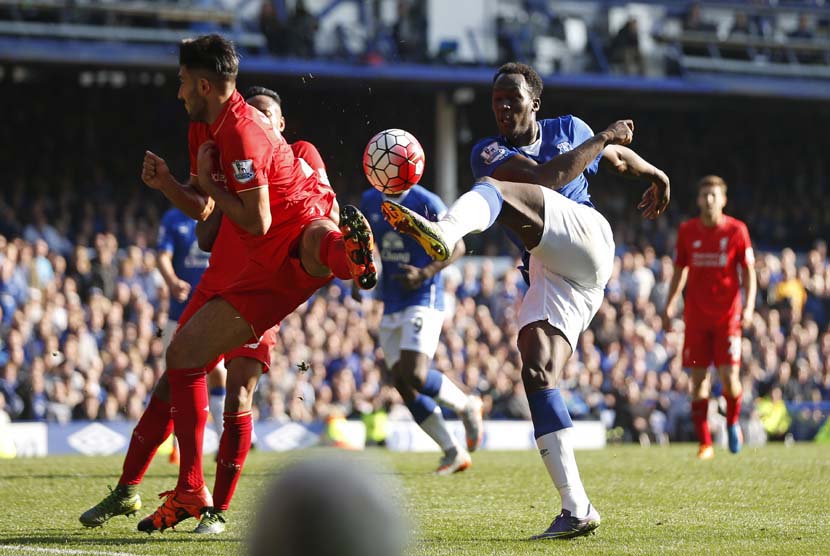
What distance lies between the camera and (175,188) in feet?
21.6

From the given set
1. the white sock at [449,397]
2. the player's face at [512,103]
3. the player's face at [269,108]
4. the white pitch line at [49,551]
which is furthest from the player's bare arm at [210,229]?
the white sock at [449,397]

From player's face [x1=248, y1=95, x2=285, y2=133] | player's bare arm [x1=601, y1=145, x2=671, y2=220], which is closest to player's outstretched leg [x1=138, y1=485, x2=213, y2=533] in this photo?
player's face [x1=248, y1=95, x2=285, y2=133]

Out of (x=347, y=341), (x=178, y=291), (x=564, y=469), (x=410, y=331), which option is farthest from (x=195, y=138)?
(x=347, y=341)

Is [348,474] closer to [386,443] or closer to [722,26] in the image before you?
[386,443]

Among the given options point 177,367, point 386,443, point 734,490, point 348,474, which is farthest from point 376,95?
point 348,474

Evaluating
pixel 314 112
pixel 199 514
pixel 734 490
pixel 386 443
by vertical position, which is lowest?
pixel 386 443

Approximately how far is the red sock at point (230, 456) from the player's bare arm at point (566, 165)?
1927 mm

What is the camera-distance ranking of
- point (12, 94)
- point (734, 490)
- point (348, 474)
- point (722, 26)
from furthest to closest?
point (722, 26)
point (12, 94)
point (734, 490)
point (348, 474)

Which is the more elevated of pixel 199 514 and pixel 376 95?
pixel 376 95

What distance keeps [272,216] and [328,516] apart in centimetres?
393

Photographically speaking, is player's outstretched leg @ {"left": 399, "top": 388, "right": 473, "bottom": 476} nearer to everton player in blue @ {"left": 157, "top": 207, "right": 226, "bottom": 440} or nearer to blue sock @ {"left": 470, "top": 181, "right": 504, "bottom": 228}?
everton player in blue @ {"left": 157, "top": 207, "right": 226, "bottom": 440}

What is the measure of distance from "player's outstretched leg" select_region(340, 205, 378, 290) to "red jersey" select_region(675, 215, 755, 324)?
8.22 m

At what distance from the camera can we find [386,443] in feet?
60.1

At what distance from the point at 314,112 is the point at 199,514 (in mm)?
23174
